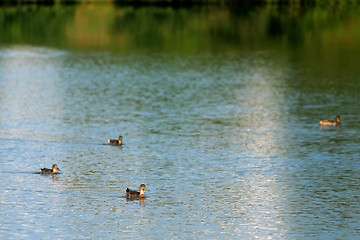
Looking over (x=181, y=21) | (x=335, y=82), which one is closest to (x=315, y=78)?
(x=335, y=82)

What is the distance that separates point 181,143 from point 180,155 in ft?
9.14

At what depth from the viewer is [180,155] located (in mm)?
34219

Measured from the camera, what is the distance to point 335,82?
57.8 metres

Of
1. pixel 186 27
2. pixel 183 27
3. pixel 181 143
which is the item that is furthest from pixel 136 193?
pixel 186 27

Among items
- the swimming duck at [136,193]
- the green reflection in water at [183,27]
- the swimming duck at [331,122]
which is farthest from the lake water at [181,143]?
the green reflection in water at [183,27]

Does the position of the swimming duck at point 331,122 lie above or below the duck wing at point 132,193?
above

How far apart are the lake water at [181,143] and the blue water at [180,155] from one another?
0.08 m

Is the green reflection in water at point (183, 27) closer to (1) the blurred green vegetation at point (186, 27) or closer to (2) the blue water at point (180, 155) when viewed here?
(1) the blurred green vegetation at point (186, 27)

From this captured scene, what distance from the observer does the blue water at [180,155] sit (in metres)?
24.5

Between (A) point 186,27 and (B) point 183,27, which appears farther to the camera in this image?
(A) point 186,27

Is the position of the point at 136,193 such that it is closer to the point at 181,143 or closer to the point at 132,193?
the point at 132,193

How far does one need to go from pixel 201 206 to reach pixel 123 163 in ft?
23.6

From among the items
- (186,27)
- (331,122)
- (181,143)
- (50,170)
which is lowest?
(50,170)

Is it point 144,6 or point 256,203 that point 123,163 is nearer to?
point 256,203
